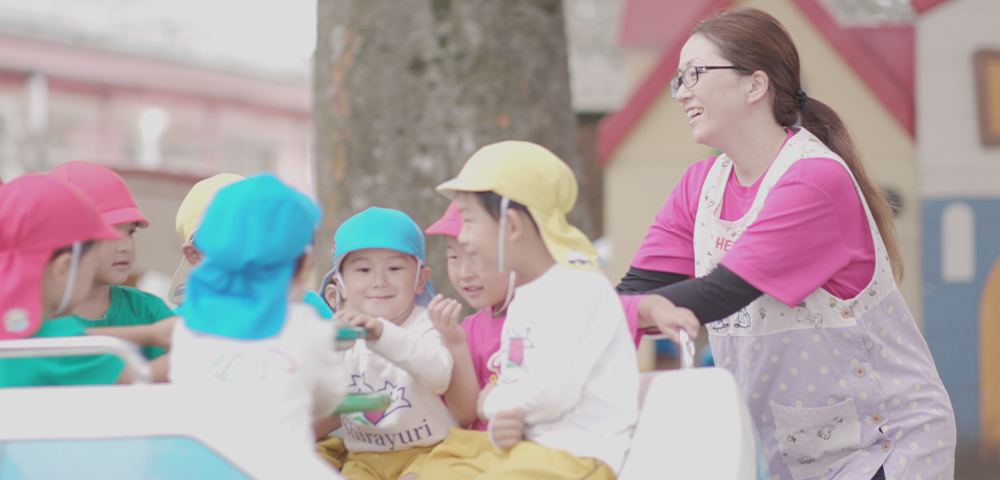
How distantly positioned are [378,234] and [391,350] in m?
0.51

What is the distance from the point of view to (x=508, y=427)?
210 centimetres

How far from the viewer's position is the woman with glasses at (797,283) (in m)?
2.30

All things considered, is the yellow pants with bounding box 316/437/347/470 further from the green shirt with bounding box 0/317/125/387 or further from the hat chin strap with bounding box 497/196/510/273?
the hat chin strap with bounding box 497/196/510/273

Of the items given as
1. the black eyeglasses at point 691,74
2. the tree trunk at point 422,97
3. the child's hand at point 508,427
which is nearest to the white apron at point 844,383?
the black eyeglasses at point 691,74

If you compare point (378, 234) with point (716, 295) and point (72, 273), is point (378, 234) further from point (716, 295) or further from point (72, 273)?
point (716, 295)

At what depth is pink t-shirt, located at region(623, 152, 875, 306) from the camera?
2283mm

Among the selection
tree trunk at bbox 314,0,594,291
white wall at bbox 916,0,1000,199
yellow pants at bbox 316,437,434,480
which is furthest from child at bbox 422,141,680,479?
white wall at bbox 916,0,1000,199

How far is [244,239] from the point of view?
76.4 inches

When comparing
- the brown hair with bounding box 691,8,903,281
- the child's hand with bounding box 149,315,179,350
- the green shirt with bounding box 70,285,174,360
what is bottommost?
the green shirt with bounding box 70,285,174,360

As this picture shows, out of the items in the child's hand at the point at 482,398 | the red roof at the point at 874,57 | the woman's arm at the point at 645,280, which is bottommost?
the child's hand at the point at 482,398

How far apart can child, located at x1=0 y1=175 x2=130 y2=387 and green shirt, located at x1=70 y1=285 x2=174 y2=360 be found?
58cm

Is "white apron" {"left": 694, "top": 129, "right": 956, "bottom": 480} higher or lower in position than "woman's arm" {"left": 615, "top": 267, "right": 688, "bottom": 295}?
lower

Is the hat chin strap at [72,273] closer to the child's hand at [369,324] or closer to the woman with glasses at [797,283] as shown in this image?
the child's hand at [369,324]

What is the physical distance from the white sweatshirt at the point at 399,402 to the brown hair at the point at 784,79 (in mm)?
1068
